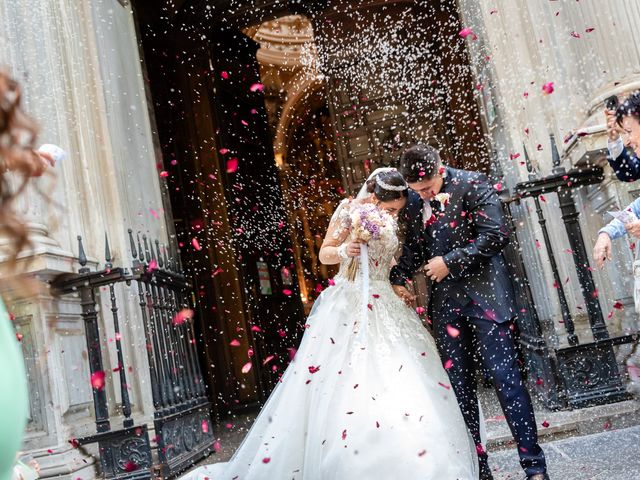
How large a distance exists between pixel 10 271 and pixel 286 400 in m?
3.20

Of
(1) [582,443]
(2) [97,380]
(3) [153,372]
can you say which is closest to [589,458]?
(1) [582,443]

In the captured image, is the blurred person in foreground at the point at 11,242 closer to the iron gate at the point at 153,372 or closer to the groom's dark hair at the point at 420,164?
the groom's dark hair at the point at 420,164

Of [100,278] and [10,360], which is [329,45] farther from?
[10,360]

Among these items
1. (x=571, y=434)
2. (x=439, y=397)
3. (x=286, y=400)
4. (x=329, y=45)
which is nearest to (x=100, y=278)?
(x=286, y=400)

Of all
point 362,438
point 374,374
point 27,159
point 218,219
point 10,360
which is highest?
point 218,219

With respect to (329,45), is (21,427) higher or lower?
lower

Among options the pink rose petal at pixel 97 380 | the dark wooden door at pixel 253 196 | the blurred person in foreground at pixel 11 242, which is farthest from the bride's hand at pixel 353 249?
the dark wooden door at pixel 253 196

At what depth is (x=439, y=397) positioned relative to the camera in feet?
12.3

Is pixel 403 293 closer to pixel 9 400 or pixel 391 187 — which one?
pixel 391 187

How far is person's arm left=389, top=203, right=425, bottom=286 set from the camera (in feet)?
13.7

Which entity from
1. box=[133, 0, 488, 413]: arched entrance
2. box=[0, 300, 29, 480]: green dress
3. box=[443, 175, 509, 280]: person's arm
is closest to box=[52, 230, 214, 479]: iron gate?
box=[133, 0, 488, 413]: arched entrance

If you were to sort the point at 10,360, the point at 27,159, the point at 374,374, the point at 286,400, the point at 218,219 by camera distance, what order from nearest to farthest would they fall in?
the point at 10,360 < the point at 27,159 < the point at 374,374 < the point at 286,400 < the point at 218,219

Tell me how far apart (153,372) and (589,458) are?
337 centimetres

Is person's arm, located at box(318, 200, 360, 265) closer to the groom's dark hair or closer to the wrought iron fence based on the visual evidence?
the groom's dark hair
